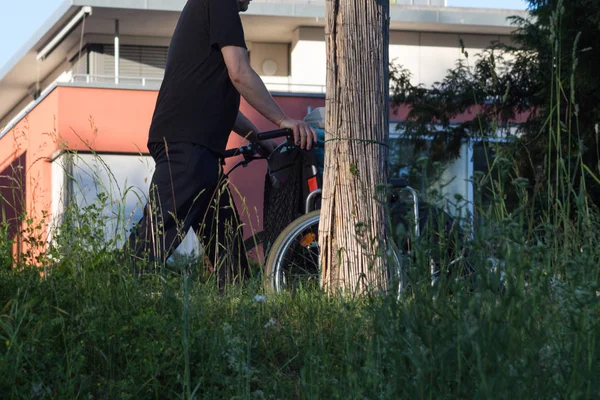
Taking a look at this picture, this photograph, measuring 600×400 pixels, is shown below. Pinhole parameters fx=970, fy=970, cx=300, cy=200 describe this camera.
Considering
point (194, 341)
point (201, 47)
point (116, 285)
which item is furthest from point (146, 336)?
point (201, 47)

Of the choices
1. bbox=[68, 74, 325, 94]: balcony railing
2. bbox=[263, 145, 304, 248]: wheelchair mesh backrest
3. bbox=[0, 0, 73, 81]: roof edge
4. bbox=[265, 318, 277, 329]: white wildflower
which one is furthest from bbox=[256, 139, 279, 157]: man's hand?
bbox=[0, 0, 73, 81]: roof edge

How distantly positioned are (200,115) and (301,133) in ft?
1.76

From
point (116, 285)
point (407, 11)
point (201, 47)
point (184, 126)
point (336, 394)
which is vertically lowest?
point (336, 394)

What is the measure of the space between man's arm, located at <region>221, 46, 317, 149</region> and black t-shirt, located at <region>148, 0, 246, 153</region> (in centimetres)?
8

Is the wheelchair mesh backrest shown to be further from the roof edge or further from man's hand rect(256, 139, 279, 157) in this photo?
the roof edge

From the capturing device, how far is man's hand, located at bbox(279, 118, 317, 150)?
16.6 feet

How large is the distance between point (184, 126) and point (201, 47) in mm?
446

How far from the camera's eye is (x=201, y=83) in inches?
202

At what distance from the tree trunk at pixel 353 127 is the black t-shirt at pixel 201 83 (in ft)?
1.81

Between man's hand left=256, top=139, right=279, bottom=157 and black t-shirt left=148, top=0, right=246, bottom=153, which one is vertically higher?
black t-shirt left=148, top=0, right=246, bottom=153

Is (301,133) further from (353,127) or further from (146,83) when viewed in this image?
(146,83)

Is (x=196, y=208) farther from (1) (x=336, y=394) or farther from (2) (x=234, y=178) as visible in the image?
(2) (x=234, y=178)

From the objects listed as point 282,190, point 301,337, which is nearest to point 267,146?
point 282,190

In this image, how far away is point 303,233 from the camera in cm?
524
